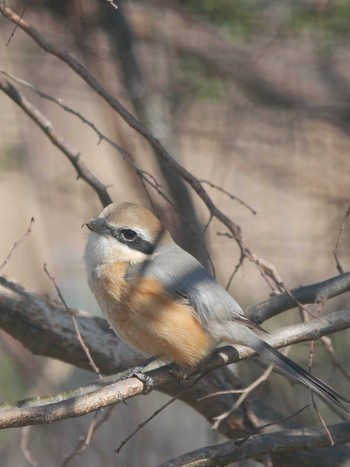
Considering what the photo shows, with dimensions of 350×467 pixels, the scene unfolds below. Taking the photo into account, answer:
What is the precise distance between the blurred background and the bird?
68.5 inches

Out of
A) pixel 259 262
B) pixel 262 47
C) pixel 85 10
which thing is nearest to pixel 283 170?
pixel 262 47

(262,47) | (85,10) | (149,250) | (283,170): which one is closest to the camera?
(149,250)

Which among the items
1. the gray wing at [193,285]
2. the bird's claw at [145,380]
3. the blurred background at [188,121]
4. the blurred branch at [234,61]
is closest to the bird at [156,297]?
the gray wing at [193,285]

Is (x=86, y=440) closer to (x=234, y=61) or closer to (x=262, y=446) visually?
(x=262, y=446)

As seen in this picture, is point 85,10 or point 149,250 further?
point 85,10

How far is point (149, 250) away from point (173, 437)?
9.26 feet

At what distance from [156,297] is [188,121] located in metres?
3.60

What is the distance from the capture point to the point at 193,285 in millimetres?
3340

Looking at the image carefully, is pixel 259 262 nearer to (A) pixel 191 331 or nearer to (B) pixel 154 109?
(A) pixel 191 331

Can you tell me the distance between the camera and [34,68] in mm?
6367

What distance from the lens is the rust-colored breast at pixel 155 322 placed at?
3.24 meters

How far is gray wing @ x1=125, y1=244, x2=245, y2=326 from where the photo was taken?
3287 millimetres

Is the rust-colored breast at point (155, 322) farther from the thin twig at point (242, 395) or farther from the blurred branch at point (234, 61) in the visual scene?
the blurred branch at point (234, 61)

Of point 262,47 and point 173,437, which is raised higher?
point 262,47
